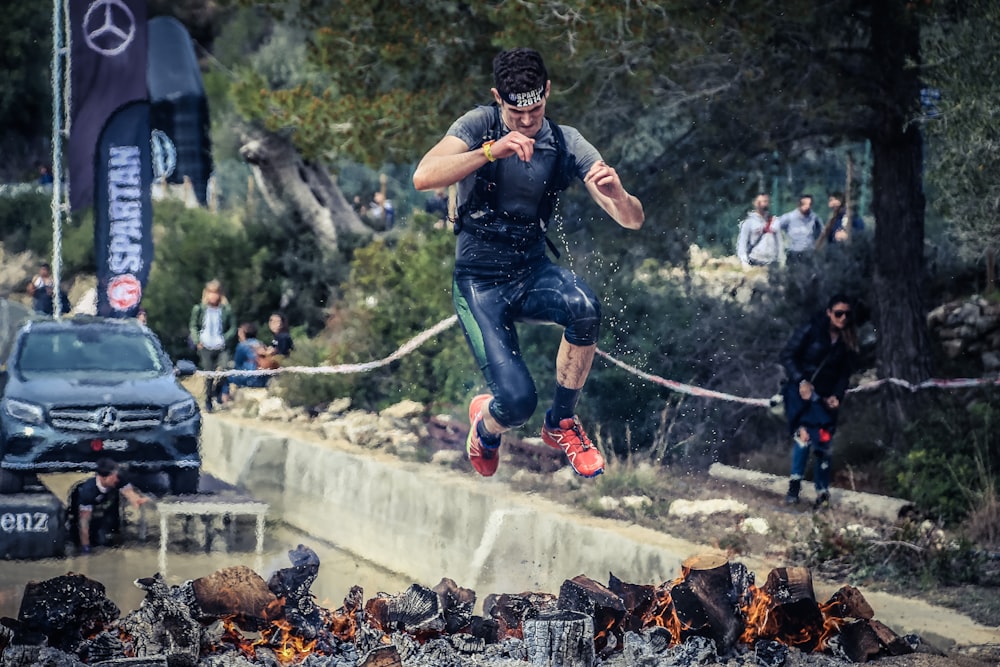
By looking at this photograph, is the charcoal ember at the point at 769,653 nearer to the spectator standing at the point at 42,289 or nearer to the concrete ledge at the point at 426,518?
the concrete ledge at the point at 426,518

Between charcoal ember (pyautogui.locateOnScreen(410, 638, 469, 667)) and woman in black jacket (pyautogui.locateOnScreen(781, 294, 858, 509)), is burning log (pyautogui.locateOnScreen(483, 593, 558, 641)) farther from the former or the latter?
woman in black jacket (pyautogui.locateOnScreen(781, 294, 858, 509))

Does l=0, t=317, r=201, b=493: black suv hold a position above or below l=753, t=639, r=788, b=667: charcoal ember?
above

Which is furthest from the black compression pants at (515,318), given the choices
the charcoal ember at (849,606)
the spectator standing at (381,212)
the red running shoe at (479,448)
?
the spectator standing at (381,212)

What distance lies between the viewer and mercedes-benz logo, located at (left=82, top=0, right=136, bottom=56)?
8.15m

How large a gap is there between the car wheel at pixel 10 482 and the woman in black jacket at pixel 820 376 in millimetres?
4635

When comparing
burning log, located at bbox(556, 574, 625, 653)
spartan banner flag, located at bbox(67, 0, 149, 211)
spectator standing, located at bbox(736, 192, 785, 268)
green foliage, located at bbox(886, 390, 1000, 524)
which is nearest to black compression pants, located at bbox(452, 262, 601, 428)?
burning log, located at bbox(556, 574, 625, 653)

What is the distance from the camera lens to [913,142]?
1059cm

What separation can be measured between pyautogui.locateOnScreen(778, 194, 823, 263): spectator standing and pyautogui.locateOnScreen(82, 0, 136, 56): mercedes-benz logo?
5.77m

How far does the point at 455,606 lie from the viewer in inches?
296

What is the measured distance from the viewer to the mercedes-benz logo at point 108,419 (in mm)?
7844

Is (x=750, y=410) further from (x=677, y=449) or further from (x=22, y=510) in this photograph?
(x=22, y=510)

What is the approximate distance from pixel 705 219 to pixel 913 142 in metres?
1.55

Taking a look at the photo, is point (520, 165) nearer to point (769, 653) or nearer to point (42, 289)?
point (769, 653)

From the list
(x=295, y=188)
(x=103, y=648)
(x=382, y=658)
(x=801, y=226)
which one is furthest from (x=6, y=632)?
(x=801, y=226)
